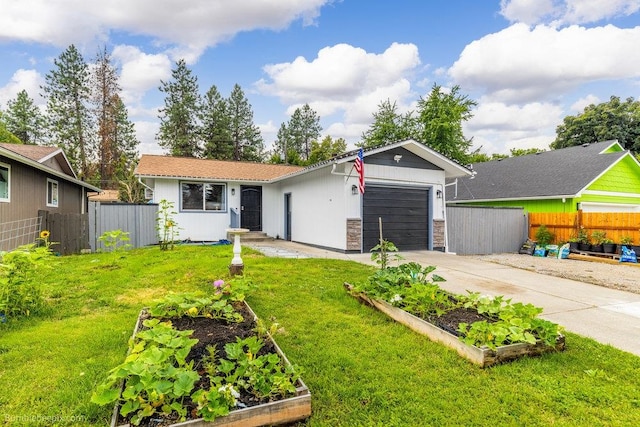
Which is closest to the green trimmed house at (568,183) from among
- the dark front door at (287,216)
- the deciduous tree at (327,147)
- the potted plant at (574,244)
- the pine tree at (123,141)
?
the potted plant at (574,244)

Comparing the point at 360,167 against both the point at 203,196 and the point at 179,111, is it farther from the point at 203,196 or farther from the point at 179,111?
the point at 179,111

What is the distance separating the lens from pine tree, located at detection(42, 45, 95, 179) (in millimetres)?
27828

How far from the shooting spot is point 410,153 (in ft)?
32.7

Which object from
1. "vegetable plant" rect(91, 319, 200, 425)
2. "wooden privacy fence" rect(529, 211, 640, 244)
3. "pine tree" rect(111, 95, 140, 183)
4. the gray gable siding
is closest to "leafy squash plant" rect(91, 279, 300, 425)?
"vegetable plant" rect(91, 319, 200, 425)

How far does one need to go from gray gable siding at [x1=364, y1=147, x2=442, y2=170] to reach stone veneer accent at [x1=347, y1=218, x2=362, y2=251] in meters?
1.71

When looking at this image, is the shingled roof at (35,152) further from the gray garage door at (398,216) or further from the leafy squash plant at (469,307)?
the leafy squash plant at (469,307)

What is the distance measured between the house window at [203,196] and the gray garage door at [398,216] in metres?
5.90

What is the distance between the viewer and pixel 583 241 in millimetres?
10516

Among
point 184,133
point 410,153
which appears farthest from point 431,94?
point 184,133

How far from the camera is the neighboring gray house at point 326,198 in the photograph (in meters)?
9.27

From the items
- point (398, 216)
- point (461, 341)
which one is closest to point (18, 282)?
point (461, 341)

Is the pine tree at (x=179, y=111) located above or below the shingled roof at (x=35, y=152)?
above

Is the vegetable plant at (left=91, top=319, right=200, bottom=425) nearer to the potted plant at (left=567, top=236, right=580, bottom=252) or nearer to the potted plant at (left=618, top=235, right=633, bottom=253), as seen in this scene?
the potted plant at (left=618, top=235, right=633, bottom=253)

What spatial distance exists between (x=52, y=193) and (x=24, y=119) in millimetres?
31057
